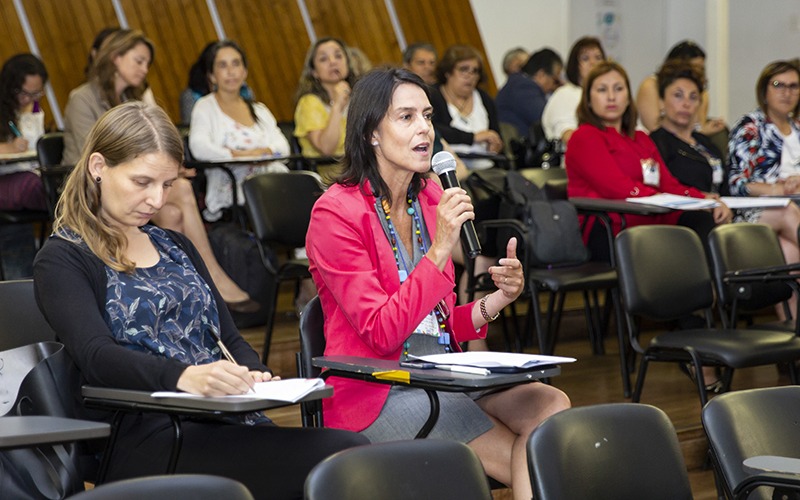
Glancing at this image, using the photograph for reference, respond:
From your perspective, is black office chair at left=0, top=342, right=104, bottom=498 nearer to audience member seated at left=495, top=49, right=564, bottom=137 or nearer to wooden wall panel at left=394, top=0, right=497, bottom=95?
audience member seated at left=495, top=49, right=564, bottom=137

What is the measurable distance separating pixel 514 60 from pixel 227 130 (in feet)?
12.9

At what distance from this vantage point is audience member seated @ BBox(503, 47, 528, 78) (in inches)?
359

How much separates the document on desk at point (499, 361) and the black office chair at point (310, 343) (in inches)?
14.8

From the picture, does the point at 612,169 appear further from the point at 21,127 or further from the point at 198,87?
the point at 21,127

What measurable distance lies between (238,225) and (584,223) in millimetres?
1736

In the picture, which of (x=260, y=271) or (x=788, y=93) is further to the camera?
(x=788, y=93)

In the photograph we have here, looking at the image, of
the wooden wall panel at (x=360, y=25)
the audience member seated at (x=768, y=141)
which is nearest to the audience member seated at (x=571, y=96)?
the audience member seated at (x=768, y=141)

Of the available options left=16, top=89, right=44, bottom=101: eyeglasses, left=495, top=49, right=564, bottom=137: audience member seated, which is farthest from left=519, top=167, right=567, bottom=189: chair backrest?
left=16, top=89, right=44, bottom=101: eyeglasses

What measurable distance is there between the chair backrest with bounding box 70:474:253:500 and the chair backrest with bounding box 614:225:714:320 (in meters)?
2.66

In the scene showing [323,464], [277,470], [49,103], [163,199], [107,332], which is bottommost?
[277,470]

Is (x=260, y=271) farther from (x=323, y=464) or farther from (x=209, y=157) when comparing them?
(x=323, y=464)

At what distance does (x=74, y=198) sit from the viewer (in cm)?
244

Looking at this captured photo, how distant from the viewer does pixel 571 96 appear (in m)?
7.05

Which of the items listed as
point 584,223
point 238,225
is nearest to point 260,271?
point 238,225
